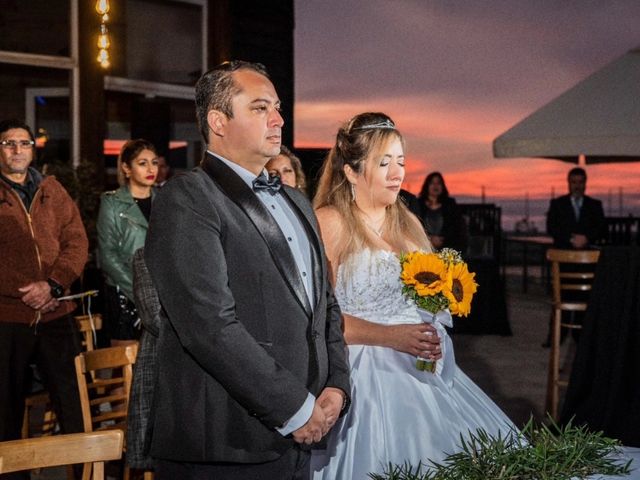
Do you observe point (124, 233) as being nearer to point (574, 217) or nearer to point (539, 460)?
point (539, 460)

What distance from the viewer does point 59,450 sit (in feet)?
6.54

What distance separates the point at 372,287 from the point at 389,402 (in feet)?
1.34

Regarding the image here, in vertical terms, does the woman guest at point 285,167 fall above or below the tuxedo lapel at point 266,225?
above

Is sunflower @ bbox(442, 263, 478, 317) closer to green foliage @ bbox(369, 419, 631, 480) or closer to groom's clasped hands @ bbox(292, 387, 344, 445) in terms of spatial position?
groom's clasped hands @ bbox(292, 387, 344, 445)

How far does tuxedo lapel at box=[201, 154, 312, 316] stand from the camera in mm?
2041

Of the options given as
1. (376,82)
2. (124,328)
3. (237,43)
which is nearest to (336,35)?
(376,82)

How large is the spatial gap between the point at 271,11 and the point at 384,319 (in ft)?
23.0

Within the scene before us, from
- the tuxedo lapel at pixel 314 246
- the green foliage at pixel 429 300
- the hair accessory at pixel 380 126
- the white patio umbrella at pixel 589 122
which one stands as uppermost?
the white patio umbrella at pixel 589 122

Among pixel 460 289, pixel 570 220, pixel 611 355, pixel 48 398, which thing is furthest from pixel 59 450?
pixel 570 220

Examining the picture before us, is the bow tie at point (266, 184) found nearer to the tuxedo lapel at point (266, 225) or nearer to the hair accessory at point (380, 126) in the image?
the tuxedo lapel at point (266, 225)

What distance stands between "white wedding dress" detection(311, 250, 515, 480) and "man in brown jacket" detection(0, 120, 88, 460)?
5.80 ft

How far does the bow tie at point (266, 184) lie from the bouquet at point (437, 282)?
81 cm

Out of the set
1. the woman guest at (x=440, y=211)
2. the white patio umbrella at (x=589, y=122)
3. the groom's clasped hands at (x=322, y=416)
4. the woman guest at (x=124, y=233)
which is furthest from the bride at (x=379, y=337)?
the woman guest at (x=440, y=211)

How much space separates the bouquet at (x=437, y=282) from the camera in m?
2.85
